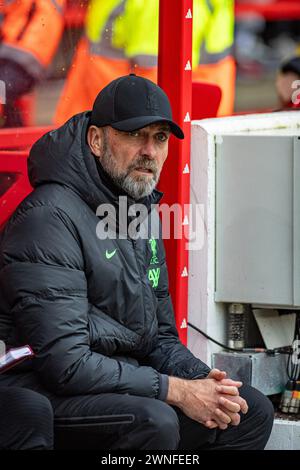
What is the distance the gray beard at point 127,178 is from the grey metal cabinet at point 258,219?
1.02 m

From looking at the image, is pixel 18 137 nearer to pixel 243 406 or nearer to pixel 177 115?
pixel 177 115

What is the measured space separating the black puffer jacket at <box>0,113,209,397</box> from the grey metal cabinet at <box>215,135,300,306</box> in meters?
0.87

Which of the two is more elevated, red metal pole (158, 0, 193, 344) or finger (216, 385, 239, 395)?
red metal pole (158, 0, 193, 344)

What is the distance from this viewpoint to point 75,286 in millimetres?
3266

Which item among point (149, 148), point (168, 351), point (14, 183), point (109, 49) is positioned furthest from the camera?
point (109, 49)

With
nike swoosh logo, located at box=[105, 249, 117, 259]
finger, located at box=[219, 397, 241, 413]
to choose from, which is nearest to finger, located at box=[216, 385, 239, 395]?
finger, located at box=[219, 397, 241, 413]

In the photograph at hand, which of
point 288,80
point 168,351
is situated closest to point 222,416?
point 168,351

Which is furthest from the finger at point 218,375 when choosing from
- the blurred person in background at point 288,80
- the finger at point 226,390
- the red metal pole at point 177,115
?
the blurred person in background at point 288,80

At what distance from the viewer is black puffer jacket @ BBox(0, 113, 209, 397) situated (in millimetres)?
3193

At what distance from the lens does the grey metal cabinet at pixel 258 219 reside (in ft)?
14.5

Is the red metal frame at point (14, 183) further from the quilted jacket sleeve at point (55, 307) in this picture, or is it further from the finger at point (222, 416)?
the finger at point (222, 416)

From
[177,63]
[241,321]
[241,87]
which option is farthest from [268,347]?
[241,87]

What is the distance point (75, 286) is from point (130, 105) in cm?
58

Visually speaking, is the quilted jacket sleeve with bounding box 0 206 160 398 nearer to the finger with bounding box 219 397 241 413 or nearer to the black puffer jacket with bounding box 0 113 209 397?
the black puffer jacket with bounding box 0 113 209 397
